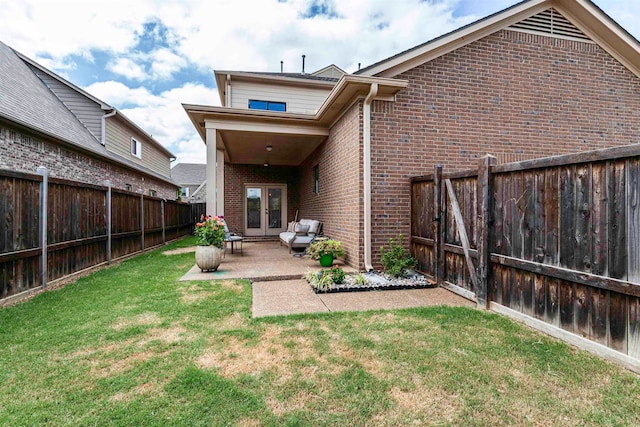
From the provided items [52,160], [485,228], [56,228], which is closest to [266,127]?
[56,228]

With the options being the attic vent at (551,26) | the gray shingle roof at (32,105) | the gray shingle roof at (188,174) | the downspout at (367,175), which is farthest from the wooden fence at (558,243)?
the gray shingle roof at (188,174)

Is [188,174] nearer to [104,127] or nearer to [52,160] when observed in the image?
[104,127]

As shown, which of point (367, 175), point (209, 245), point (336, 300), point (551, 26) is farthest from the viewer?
point (551, 26)

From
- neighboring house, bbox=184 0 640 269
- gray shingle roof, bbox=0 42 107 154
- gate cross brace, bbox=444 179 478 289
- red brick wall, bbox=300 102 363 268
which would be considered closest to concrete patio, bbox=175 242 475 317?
gate cross brace, bbox=444 179 478 289

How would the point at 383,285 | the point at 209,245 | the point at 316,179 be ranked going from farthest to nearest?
the point at 316,179, the point at 209,245, the point at 383,285

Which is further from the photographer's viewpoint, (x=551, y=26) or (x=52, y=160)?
(x=52, y=160)

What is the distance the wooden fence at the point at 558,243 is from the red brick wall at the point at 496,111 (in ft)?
4.61

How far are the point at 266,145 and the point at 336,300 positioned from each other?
625 cm

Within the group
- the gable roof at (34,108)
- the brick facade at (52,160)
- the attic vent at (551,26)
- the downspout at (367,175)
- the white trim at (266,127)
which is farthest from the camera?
the gable roof at (34,108)

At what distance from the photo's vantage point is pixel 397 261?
509 centimetres

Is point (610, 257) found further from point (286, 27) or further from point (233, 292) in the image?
point (286, 27)

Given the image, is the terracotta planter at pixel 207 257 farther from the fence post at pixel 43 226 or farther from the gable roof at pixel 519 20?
the gable roof at pixel 519 20

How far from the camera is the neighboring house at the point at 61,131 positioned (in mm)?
7531

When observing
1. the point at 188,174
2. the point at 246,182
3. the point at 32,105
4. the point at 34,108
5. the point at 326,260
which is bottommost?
the point at 326,260
